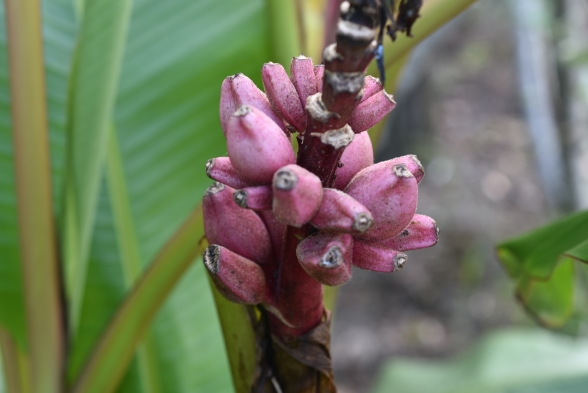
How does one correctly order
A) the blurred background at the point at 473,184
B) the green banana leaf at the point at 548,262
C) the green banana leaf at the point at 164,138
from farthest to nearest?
the blurred background at the point at 473,184, the green banana leaf at the point at 164,138, the green banana leaf at the point at 548,262

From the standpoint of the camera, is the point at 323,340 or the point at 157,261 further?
the point at 157,261

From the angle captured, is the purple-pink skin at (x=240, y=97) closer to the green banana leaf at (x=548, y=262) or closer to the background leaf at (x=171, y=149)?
the green banana leaf at (x=548, y=262)

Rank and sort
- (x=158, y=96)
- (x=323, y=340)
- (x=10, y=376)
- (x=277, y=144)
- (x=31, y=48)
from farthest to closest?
(x=158, y=96)
(x=10, y=376)
(x=31, y=48)
(x=323, y=340)
(x=277, y=144)

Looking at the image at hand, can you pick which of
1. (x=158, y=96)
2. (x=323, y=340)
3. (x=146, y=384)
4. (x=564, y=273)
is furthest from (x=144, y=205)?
(x=564, y=273)

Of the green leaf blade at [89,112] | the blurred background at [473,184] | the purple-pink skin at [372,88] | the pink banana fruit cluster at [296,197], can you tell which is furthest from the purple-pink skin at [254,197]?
the blurred background at [473,184]

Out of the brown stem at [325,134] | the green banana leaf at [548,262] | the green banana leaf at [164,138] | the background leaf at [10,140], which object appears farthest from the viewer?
the green banana leaf at [164,138]

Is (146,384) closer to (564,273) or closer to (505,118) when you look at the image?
(564,273)

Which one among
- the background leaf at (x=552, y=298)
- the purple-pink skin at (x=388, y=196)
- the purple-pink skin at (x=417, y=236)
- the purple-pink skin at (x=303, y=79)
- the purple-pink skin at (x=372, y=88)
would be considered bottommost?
the background leaf at (x=552, y=298)
